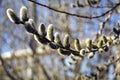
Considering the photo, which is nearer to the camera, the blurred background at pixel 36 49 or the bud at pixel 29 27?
the bud at pixel 29 27

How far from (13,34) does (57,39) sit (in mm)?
7298

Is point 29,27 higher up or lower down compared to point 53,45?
higher up

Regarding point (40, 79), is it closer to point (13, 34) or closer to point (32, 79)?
point (32, 79)

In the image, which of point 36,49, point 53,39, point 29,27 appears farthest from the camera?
A: point 36,49

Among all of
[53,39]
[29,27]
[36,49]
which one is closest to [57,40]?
[53,39]

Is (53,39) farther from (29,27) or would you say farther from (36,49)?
(36,49)

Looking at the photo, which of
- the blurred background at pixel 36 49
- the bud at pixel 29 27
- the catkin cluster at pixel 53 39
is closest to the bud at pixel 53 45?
the catkin cluster at pixel 53 39

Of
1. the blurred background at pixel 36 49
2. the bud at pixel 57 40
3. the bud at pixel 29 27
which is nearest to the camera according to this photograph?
the bud at pixel 29 27

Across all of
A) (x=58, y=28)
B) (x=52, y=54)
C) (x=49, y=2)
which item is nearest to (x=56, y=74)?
(x=52, y=54)

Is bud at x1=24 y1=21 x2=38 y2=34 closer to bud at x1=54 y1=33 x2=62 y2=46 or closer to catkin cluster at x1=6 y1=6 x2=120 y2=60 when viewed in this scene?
catkin cluster at x1=6 y1=6 x2=120 y2=60

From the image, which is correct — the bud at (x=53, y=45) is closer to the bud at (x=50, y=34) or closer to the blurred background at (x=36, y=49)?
the bud at (x=50, y=34)

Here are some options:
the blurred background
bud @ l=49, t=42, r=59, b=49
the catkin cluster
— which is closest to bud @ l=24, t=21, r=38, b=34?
the catkin cluster

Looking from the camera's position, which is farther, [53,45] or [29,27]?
[53,45]

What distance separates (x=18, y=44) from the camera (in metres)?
10.3
